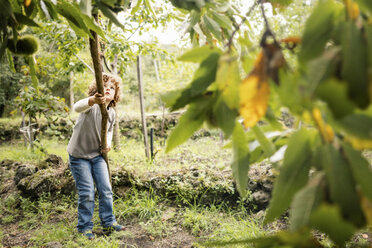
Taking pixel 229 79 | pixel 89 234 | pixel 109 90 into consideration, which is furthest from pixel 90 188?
pixel 229 79

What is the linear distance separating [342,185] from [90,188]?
2.47 m

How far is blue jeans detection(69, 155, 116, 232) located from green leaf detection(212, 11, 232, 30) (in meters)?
2.10

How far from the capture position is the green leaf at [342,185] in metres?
0.29

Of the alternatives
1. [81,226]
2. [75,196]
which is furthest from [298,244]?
[75,196]

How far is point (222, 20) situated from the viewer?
2.62 feet

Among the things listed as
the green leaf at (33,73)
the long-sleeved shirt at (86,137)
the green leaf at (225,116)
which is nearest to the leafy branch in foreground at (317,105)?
the green leaf at (225,116)

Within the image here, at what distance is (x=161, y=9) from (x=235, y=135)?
13.4 feet

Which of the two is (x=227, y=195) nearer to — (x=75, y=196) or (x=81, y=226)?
(x=81, y=226)

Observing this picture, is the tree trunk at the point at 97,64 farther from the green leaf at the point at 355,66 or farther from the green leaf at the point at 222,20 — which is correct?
the green leaf at the point at 355,66

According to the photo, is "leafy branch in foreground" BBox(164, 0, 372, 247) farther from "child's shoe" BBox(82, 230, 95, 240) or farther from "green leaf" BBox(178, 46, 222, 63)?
"child's shoe" BBox(82, 230, 95, 240)

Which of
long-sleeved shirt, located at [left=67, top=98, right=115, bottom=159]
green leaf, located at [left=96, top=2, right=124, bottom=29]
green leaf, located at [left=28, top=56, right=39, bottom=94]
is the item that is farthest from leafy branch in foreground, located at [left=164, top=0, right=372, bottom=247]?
long-sleeved shirt, located at [left=67, top=98, right=115, bottom=159]

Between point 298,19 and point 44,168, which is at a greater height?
point 298,19

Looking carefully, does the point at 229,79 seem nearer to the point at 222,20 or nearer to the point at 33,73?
the point at 222,20

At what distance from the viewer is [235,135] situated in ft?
1.71
